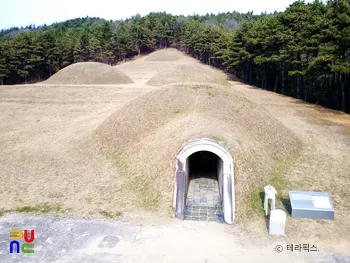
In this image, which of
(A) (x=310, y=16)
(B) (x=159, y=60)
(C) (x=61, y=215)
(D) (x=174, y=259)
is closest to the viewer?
(D) (x=174, y=259)

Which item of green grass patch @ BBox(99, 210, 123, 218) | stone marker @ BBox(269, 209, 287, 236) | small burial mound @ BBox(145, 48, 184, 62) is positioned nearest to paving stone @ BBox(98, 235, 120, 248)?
green grass patch @ BBox(99, 210, 123, 218)

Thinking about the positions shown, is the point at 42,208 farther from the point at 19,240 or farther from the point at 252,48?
the point at 252,48

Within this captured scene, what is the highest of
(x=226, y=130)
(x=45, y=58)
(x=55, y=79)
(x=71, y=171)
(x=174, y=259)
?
(x=45, y=58)

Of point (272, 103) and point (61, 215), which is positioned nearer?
point (61, 215)

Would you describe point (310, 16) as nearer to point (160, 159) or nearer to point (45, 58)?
point (160, 159)

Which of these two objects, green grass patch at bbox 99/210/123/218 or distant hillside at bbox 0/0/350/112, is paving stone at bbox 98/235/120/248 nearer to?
green grass patch at bbox 99/210/123/218

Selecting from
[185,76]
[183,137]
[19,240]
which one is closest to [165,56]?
[185,76]

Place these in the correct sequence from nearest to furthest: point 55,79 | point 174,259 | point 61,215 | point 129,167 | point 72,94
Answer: point 174,259 → point 61,215 → point 129,167 → point 72,94 → point 55,79

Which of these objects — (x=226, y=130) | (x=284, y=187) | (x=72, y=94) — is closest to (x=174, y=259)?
(x=284, y=187)
